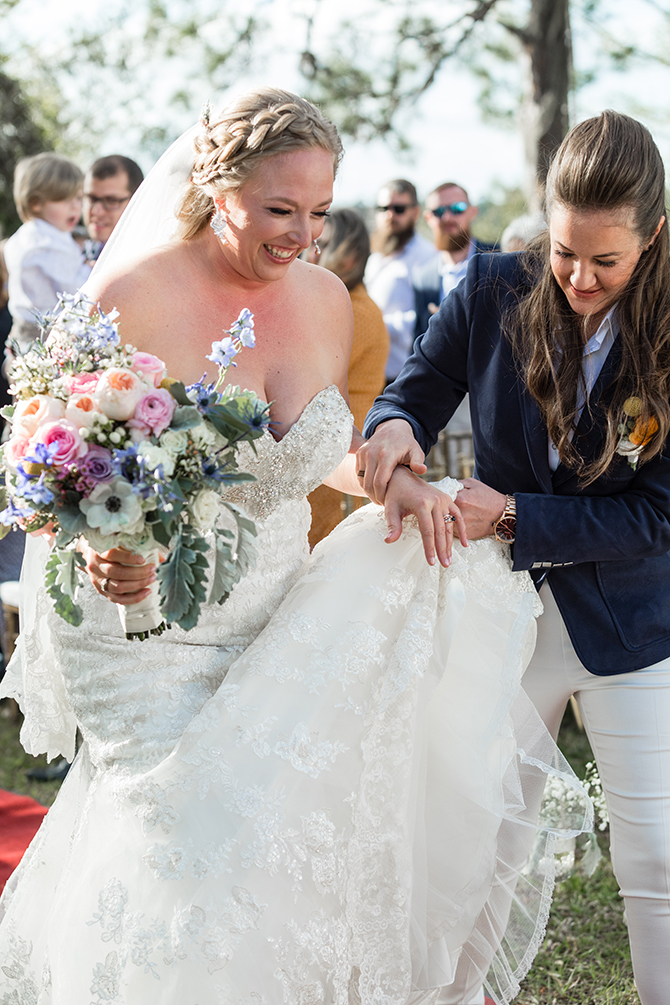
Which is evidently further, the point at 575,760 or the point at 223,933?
the point at 575,760

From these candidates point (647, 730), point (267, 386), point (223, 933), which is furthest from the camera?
point (267, 386)

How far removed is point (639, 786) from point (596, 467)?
2.51 feet

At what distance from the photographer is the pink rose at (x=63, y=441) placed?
71.9 inches

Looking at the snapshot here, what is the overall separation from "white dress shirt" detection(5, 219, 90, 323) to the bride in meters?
3.15

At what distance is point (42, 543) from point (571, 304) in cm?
158

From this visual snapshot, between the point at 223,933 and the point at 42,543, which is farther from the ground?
the point at 42,543

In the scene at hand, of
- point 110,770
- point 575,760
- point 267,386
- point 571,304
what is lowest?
point 575,760

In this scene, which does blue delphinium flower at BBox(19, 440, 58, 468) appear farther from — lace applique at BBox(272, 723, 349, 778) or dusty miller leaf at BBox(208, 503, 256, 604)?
lace applique at BBox(272, 723, 349, 778)

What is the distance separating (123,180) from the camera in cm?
557

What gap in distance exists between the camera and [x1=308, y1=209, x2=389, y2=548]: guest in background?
445cm

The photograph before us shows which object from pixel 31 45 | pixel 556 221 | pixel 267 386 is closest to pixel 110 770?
pixel 267 386

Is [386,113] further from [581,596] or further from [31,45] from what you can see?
[581,596]

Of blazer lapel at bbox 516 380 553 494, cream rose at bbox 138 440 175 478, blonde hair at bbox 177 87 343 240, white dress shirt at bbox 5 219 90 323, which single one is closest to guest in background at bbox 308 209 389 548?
white dress shirt at bbox 5 219 90 323

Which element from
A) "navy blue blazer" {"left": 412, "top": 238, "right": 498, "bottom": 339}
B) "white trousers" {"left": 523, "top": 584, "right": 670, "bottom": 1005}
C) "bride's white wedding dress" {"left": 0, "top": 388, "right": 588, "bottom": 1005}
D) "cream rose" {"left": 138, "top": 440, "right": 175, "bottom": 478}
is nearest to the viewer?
"cream rose" {"left": 138, "top": 440, "right": 175, "bottom": 478}
